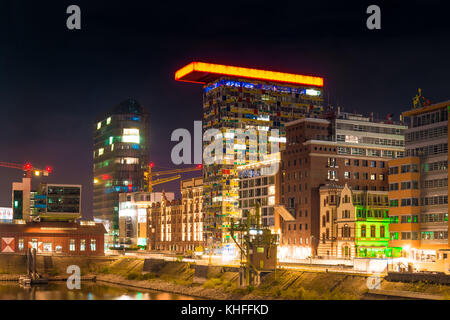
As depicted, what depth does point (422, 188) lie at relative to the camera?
132m

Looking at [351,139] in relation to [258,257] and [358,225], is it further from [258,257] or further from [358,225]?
[258,257]

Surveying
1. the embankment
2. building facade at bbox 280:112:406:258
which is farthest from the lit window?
the embankment

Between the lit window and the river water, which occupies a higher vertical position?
the lit window

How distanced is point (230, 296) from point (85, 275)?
8237 centimetres

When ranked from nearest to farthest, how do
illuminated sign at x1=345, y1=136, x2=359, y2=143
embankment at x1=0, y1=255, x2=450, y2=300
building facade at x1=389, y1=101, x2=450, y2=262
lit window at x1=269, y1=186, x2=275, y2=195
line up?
embankment at x1=0, y1=255, x2=450, y2=300 → building facade at x1=389, y1=101, x2=450, y2=262 → illuminated sign at x1=345, y1=136, x2=359, y2=143 → lit window at x1=269, y1=186, x2=275, y2=195

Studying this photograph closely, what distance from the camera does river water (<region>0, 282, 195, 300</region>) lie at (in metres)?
132

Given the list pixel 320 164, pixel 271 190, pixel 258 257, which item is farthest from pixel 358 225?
pixel 271 190

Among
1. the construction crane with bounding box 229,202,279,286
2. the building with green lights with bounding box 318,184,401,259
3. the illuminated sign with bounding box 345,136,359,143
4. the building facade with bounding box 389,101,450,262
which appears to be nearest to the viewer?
the construction crane with bounding box 229,202,279,286

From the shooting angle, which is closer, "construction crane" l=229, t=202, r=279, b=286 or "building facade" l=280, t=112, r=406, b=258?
"construction crane" l=229, t=202, r=279, b=286

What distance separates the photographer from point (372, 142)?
18150 cm

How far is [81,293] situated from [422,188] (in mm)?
69667

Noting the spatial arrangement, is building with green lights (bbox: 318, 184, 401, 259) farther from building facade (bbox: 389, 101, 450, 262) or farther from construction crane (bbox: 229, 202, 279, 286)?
construction crane (bbox: 229, 202, 279, 286)

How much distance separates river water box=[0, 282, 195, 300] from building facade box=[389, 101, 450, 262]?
136ft
